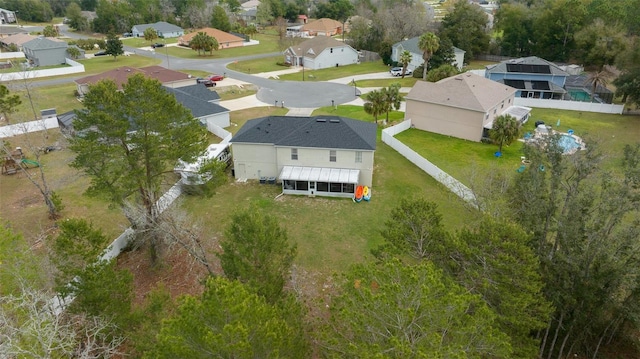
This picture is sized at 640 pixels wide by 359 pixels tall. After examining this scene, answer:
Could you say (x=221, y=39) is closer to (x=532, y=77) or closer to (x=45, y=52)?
(x=45, y=52)

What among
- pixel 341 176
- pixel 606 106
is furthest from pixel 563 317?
pixel 606 106

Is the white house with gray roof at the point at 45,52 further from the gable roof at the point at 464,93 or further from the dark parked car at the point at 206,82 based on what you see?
the gable roof at the point at 464,93

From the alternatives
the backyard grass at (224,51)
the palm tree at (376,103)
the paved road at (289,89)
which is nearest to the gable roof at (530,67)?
the paved road at (289,89)

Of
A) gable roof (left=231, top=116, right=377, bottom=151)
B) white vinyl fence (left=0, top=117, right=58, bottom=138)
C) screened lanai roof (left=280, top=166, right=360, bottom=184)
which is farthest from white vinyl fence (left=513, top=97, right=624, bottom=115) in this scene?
white vinyl fence (left=0, top=117, right=58, bottom=138)

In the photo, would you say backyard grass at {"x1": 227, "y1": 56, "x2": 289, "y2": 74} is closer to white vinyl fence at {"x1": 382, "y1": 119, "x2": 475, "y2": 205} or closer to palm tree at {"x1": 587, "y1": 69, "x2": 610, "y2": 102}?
white vinyl fence at {"x1": 382, "y1": 119, "x2": 475, "y2": 205}

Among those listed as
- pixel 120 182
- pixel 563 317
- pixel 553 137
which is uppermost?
pixel 553 137

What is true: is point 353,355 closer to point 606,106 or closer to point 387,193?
point 387,193

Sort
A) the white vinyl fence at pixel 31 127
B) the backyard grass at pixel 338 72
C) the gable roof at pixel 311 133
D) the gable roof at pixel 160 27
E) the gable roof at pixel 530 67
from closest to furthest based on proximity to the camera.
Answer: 1. the gable roof at pixel 311 133
2. the white vinyl fence at pixel 31 127
3. the gable roof at pixel 530 67
4. the backyard grass at pixel 338 72
5. the gable roof at pixel 160 27
